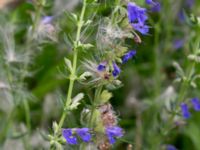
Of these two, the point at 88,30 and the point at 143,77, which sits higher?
the point at 88,30

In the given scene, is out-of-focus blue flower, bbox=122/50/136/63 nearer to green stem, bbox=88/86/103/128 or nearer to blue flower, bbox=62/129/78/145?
green stem, bbox=88/86/103/128

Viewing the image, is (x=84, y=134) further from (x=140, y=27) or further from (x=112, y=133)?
(x=140, y=27)

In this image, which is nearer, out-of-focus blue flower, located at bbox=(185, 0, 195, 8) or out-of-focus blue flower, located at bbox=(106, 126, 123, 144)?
out-of-focus blue flower, located at bbox=(106, 126, 123, 144)

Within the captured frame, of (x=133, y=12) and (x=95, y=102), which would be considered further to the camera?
(x=95, y=102)

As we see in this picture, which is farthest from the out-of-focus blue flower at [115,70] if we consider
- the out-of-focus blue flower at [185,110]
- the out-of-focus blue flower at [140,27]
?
the out-of-focus blue flower at [185,110]

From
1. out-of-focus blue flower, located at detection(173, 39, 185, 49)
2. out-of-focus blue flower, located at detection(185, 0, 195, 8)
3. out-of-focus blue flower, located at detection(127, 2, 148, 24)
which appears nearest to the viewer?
out-of-focus blue flower, located at detection(127, 2, 148, 24)

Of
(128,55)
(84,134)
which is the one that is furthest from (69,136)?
(128,55)

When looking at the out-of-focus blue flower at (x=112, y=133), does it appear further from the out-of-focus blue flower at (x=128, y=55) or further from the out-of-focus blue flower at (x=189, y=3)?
the out-of-focus blue flower at (x=189, y=3)

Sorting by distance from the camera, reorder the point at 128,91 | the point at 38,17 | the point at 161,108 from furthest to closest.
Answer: the point at 128,91 < the point at 161,108 < the point at 38,17

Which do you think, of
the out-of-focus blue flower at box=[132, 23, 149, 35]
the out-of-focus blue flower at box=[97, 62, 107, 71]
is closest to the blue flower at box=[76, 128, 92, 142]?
the out-of-focus blue flower at box=[97, 62, 107, 71]

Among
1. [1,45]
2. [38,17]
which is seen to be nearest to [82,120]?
[38,17]

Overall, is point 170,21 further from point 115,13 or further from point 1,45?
point 115,13
